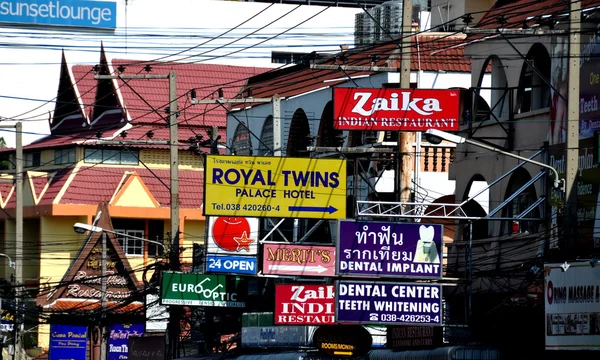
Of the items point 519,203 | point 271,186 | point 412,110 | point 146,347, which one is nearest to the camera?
point 412,110

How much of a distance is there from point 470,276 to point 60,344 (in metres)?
27.6

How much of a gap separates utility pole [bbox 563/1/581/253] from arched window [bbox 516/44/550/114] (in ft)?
17.8

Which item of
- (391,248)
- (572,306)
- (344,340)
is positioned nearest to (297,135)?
(344,340)

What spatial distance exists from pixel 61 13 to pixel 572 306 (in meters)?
55.4

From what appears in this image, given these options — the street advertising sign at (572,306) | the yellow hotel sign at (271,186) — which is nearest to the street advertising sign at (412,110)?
the yellow hotel sign at (271,186)

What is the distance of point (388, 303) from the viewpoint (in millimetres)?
28250

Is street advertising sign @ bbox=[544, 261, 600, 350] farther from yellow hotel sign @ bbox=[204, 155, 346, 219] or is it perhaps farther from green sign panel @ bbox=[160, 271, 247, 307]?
green sign panel @ bbox=[160, 271, 247, 307]

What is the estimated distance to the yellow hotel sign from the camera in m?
33.3

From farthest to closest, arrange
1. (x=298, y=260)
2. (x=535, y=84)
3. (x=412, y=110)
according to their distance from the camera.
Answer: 1. (x=298, y=260)
2. (x=535, y=84)
3. (x=412, y=110)

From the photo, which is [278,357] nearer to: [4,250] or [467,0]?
[467,0]

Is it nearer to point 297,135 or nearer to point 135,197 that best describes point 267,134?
point 297,135

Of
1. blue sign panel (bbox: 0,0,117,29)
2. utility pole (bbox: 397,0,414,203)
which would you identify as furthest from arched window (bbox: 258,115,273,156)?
blue sign panel (bbox: 0,0,117,29)

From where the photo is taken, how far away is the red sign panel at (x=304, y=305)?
1217 inches

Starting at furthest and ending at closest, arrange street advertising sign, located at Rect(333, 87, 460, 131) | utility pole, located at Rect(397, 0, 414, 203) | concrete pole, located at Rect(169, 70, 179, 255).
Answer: concrete pole, located at Rect(169, 70, 179, 255), street advertising sign, located at Rect(333, 87, 460, 131), utility pole, located at Rect(397, 0, 414, 203)
